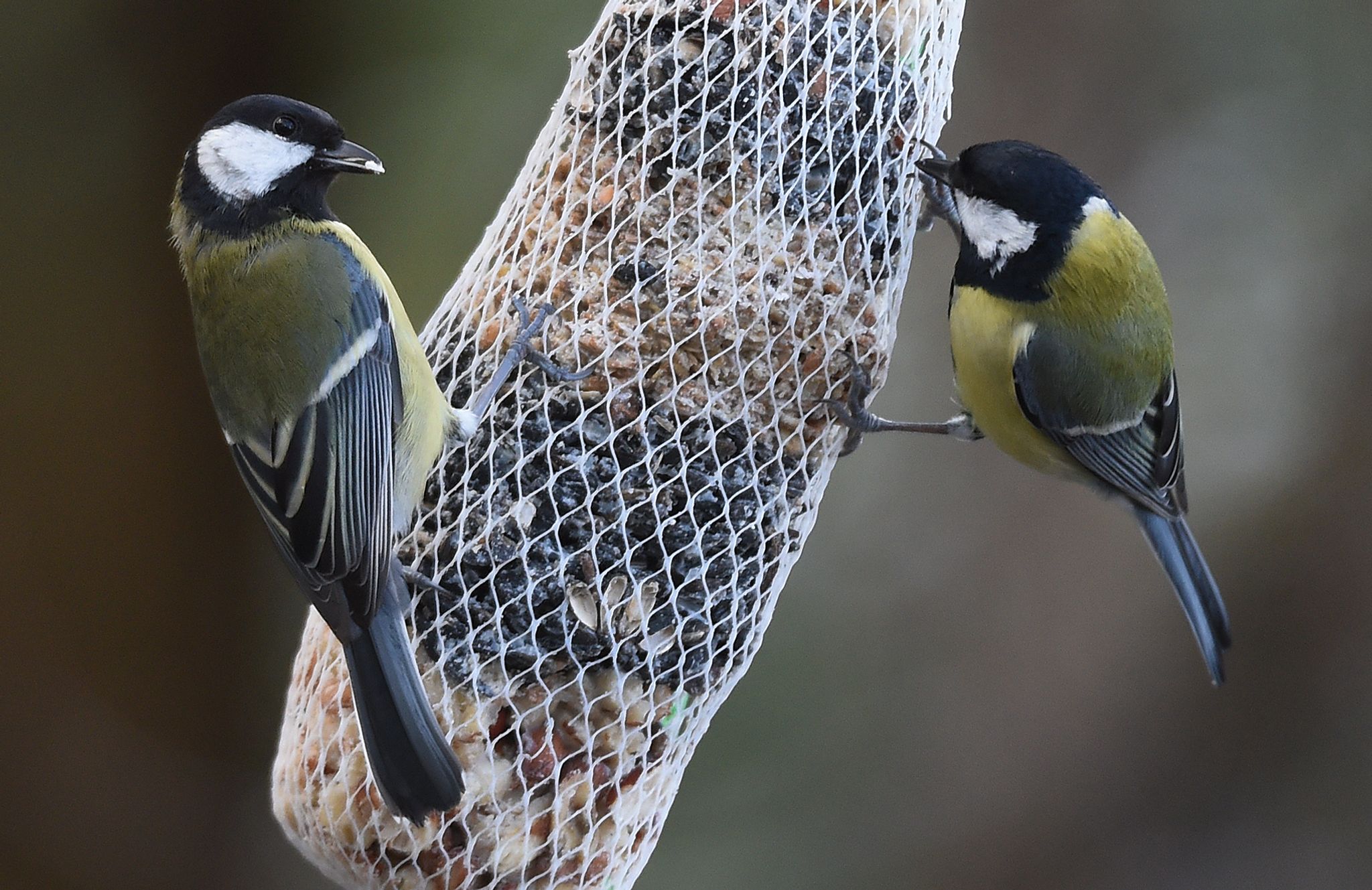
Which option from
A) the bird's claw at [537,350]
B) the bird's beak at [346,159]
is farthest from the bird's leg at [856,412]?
the bird's beak at [346,159]

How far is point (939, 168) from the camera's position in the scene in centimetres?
174

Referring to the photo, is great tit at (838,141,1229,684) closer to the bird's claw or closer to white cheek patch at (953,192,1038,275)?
white cheek patch at (953,192,1038,275)

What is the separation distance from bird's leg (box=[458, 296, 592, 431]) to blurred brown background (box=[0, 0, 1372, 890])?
162 cm

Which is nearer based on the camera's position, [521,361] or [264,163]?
[521,361]

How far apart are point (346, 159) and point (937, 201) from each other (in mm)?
910

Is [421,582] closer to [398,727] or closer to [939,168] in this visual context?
[398,727]

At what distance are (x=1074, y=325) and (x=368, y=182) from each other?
218cm

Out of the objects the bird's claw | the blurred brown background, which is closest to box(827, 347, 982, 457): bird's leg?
the bird's claw

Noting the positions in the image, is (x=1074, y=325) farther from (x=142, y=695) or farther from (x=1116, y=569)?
(x=142, y=695)

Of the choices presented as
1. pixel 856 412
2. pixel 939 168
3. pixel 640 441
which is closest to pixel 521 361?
pixel 640 441

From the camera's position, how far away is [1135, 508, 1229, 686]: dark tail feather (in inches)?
82.9

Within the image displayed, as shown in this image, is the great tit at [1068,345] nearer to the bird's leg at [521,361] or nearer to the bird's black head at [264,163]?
the bird's leg at [521,361]

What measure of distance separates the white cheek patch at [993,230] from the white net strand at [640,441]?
16cm

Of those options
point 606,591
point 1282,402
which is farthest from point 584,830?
point 1282,402
